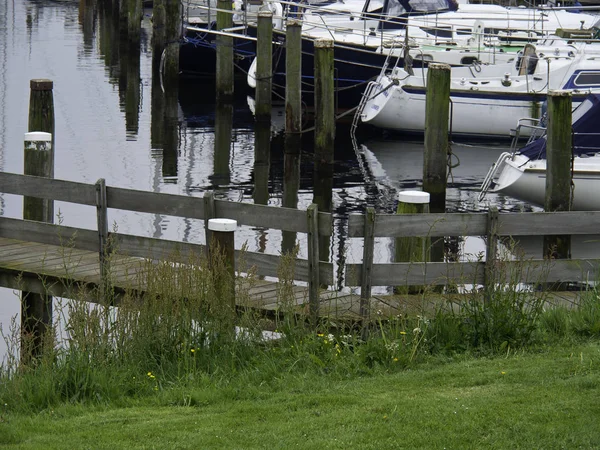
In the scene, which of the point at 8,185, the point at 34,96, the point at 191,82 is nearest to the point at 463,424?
the point at 8,185

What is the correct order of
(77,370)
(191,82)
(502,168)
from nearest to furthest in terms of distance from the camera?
(77,370), (502,168), (191,82)

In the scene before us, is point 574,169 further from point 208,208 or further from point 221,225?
point 221,225

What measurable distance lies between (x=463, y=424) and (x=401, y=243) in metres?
3.74

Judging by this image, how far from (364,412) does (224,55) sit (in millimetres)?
20915

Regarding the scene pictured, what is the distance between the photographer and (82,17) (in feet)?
167

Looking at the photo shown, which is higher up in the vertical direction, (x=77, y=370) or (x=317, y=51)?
(x=317, y=51)

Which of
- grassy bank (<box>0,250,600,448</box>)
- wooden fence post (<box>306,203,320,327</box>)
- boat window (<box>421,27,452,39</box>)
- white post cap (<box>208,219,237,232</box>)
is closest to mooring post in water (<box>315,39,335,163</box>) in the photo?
boat window (<box>421,27,452,39</box>)

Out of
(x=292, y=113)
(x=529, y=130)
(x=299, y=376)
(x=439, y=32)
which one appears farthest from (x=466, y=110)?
(x=299, y=376)

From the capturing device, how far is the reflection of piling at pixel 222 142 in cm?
2166

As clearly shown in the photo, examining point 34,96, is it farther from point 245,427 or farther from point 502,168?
point 502,168

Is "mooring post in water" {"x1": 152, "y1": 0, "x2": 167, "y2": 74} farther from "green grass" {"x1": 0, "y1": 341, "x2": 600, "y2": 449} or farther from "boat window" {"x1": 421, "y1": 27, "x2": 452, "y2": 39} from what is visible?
"green grass" {"x1": 0, "y1": 341, "x2": 600, "y2": 449}

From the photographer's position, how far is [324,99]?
2027cm

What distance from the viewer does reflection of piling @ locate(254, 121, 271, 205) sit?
20189 mm

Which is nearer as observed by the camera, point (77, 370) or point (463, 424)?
point (463, 424)
